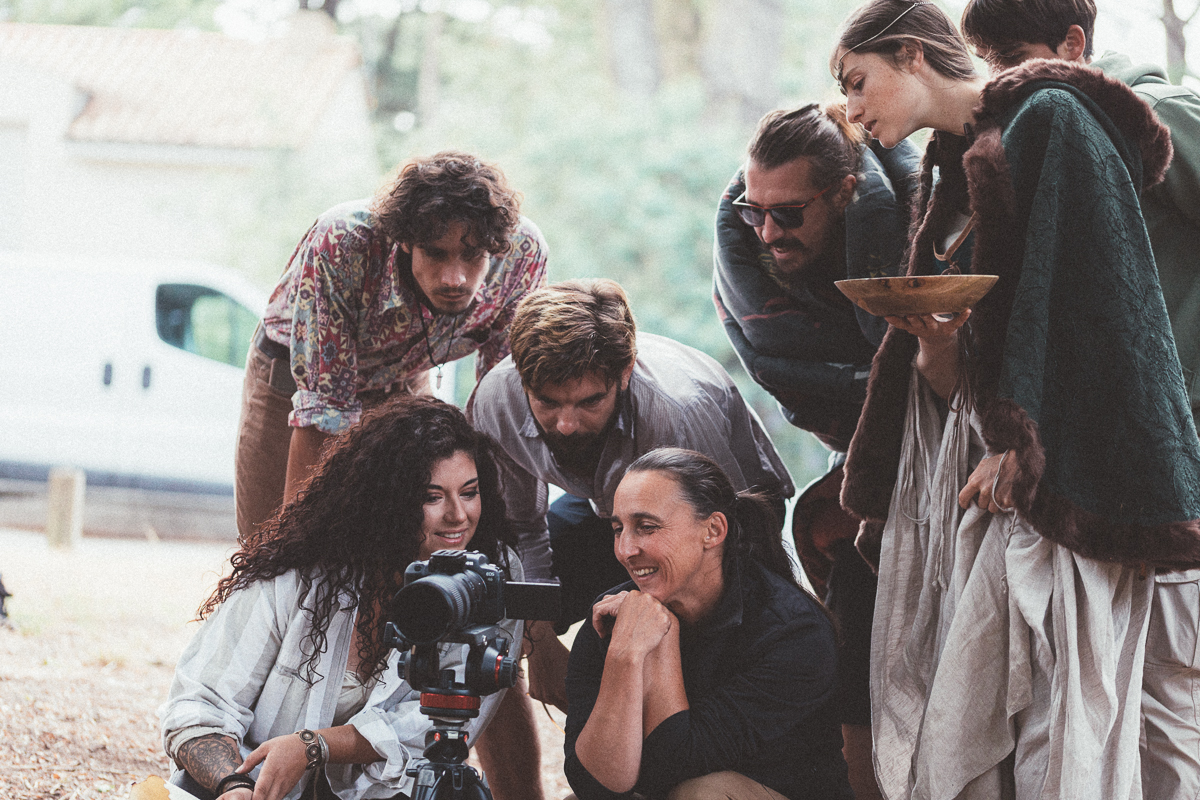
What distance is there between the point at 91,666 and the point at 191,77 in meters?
9.60

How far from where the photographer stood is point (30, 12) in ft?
44.6

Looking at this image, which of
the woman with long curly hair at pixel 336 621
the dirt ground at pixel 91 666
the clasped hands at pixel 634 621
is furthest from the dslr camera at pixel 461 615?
the dirt ground at pixel 91 666

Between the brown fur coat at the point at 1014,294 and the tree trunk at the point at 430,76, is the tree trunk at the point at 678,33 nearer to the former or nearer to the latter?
the tree trunk at the point at 430,76

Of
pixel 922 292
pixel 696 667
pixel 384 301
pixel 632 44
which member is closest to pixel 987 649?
pixel 696 667

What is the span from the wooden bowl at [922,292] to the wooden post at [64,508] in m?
6.85

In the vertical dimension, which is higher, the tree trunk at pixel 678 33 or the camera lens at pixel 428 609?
the tree trunk at pixel 678 33

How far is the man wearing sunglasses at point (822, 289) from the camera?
2725 millimetres

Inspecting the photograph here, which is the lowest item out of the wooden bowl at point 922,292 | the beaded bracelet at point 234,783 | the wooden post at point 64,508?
the wooden post at point 64,508

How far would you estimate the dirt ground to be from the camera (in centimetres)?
333

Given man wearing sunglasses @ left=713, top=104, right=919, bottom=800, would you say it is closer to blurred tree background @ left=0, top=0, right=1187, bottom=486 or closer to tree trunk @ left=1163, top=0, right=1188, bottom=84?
tree trunk @ left=1163, top=0, right=1188, bottom=84

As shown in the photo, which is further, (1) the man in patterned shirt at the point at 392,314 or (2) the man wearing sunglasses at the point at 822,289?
(1) the man in patterned shirt at the point at 392,314

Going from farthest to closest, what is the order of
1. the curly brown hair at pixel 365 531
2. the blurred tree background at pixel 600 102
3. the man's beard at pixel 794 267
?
1. the blurred tree background at pixel 600 102
2. the man's beard at pixel 794 267
3. the curly brown hair at pixel 365 531

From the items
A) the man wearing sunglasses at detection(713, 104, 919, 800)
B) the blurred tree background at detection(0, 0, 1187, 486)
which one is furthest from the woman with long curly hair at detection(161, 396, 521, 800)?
the blurred tree background at detection(0, 0, 1187, 486)

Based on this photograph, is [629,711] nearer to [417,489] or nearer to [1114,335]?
[417,489]
